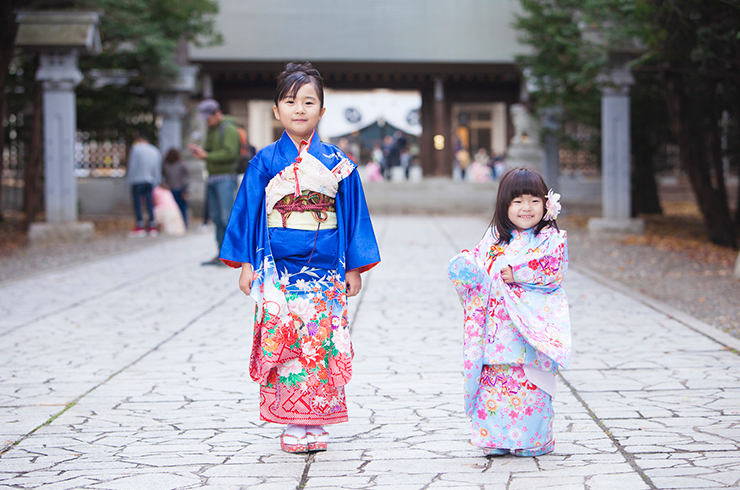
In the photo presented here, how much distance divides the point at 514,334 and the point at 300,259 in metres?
0.97

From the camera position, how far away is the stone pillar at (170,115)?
20188 millimetres

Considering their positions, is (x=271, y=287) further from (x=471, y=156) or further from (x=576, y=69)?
(x=471, y=156)

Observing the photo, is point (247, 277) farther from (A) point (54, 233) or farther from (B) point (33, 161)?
(B) point (33, 161)

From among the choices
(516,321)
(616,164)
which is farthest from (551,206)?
(616,164)

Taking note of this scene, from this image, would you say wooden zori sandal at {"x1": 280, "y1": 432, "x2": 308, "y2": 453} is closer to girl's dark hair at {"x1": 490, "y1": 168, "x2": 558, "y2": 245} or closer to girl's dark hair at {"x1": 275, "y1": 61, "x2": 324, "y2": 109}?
girl's dark hair at {"x1": 490, "y1": 168, "x2": 558, "y2": 245}

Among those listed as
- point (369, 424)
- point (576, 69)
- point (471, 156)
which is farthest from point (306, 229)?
point (471, 156)

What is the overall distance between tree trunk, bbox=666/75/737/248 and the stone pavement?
19.6ft

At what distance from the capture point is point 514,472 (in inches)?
131

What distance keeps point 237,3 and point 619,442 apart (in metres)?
23.5

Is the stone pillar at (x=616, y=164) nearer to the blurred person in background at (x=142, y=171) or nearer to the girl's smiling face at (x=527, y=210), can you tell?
the blurred person in background at (x=142, y=171)

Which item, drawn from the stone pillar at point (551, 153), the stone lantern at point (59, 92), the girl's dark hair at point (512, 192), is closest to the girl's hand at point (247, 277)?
the girl's dark hair at point (512, 192)

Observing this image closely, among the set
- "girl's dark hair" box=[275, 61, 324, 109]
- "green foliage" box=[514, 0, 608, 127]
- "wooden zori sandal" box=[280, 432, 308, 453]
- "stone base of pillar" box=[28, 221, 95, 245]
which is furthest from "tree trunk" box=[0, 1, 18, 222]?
"wooden zori sandal" box=[280, 432, 308, 453]

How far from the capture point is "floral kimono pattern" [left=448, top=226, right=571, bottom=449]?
341 centimetres

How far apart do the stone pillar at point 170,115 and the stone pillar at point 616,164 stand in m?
10.4
